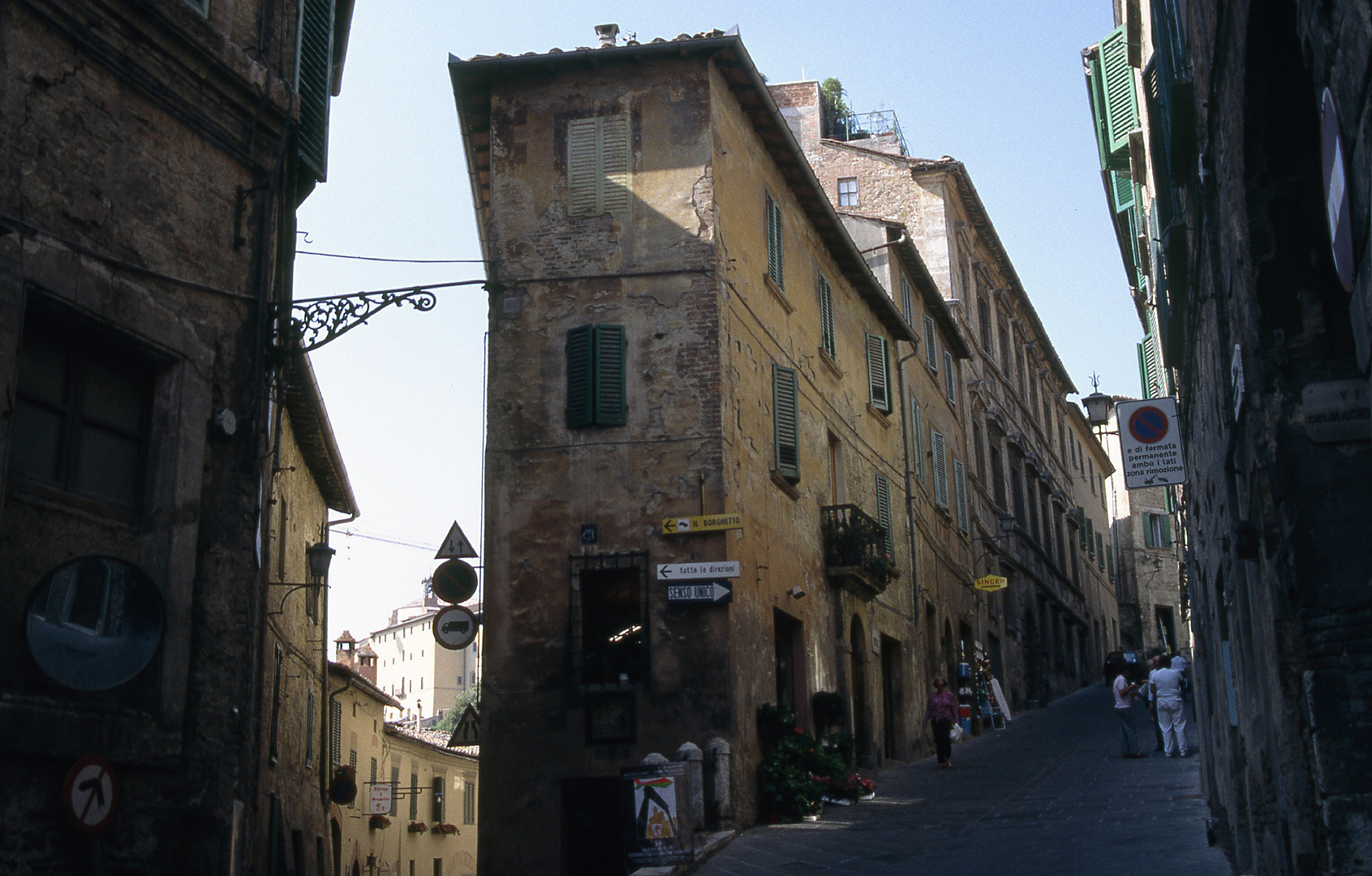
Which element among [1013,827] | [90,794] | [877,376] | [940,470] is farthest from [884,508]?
[90,794]

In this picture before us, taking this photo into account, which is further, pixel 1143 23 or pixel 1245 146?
pixel 1143 23

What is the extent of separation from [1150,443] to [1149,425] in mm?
161

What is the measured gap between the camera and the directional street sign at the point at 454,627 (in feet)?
48.3

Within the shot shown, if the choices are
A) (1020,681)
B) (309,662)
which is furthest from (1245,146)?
(1020,681)

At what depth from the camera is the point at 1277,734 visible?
6281 millimetres

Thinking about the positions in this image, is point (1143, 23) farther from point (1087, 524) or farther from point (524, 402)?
point (1087, 524)

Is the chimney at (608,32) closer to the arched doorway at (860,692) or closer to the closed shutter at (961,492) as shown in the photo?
the arched doorway at (860,692)

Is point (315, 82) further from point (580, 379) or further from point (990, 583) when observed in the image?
point (990, 583)

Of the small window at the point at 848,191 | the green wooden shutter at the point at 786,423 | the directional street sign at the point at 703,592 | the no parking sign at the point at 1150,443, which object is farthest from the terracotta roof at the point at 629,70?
the small window at the point at 848,191

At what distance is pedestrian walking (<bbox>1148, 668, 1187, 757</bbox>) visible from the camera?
64.7 ft

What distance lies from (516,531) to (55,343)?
808 cm

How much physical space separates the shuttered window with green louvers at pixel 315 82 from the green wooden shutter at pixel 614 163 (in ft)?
18.2

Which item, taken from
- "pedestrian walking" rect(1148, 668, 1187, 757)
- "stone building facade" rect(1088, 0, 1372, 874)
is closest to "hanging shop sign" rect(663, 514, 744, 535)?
"pedestrian walking" rect(1148, 668, 1187, 757)

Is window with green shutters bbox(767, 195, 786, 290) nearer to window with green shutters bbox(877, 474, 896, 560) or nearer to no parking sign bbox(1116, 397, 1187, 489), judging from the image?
window with green shutters bbox(877, 474, 896, 560)
